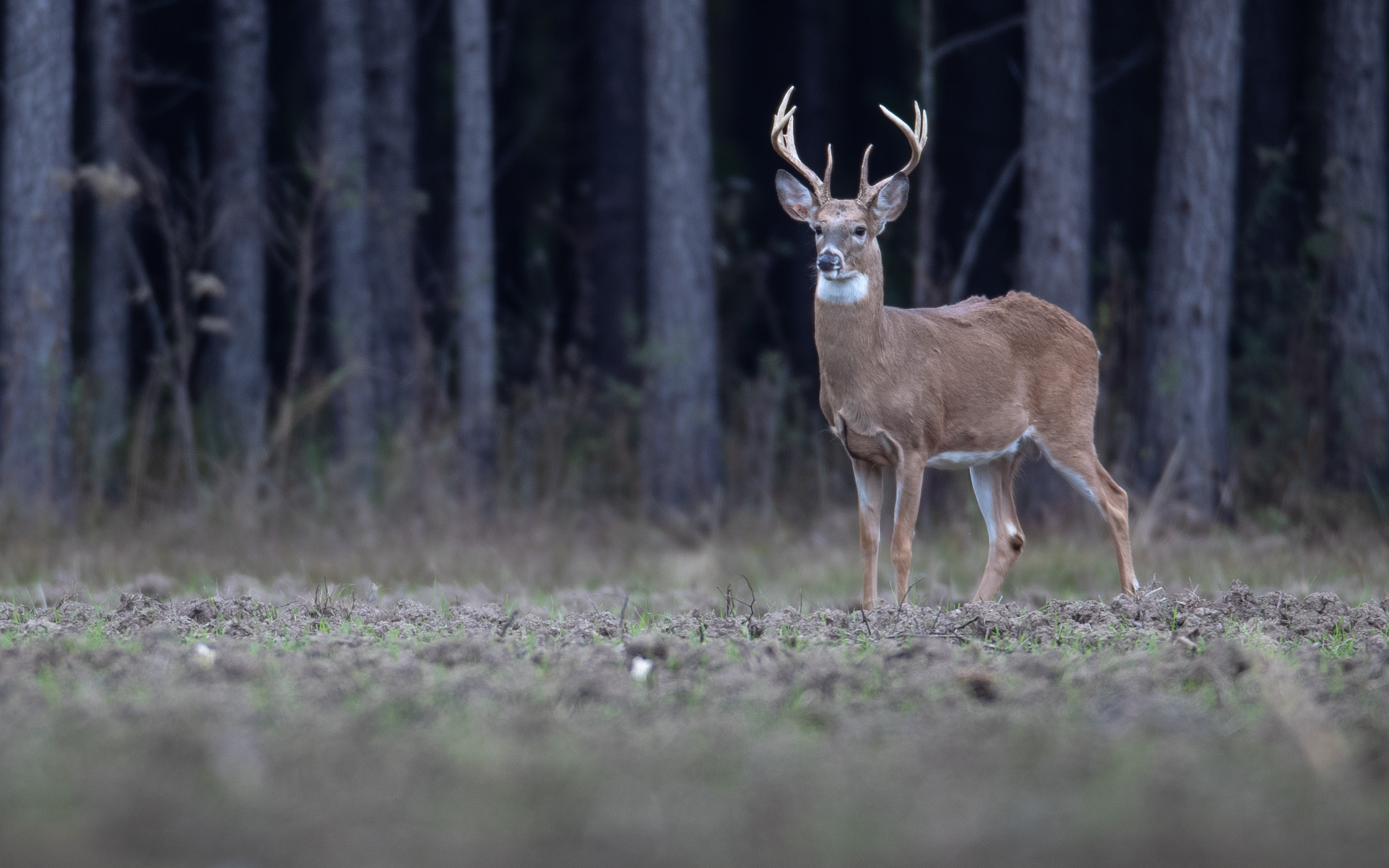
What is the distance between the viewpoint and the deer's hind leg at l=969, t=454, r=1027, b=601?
22.4 ft

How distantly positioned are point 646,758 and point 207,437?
915cm

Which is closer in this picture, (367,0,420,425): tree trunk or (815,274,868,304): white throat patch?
(815,274,868,304): white throat patch

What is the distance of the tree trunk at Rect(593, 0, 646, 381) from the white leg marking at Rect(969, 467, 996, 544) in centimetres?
745

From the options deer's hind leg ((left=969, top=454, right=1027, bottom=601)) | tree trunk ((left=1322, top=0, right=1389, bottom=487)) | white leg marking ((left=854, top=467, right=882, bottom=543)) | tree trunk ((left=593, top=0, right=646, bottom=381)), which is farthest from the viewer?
tree trunk ((left=593, top=0, right=646, bottom=381))

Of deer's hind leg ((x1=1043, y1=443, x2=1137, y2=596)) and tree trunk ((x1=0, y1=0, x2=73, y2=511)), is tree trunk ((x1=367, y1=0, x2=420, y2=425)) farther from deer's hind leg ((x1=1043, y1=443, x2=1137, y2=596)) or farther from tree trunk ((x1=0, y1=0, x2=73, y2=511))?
deer's hind leg ((x1=1043, y1=443, x2=1137, y2=596))

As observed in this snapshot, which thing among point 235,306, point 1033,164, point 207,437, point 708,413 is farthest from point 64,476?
point 1033,164

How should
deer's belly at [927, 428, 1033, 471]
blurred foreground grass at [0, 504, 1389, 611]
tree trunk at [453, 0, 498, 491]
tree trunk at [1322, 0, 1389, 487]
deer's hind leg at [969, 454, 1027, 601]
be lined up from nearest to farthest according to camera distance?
1. deer's belly at [927, 428, 1033, 471]
2. deer's hind leg at [969, 454, 1027, 601]
3. blurred foreground grass at [0, 504, 1389, 611]
4. tree trunk at [1322, 0, 1389, 487]
5. tree trunk at [453, 0, 498, 491]

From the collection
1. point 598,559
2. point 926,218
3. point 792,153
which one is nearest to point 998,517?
point 792,153

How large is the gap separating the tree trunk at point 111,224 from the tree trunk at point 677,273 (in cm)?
413

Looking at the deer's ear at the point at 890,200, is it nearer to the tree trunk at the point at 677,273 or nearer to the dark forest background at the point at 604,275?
the dark forest background at the point at 604,275

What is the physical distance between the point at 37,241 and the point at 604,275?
19.2 ft

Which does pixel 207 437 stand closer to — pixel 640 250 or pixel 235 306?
pixel 235 306

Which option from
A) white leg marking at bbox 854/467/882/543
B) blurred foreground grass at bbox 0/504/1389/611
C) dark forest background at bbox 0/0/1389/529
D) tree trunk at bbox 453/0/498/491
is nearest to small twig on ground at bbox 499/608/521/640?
blurred foreground grass at bbox 0/504/1389/611

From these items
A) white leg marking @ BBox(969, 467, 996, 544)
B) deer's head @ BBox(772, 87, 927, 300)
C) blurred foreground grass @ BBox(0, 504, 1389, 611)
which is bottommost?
blurred foreground grass @ BBox(0, 504, 1389, 611)
